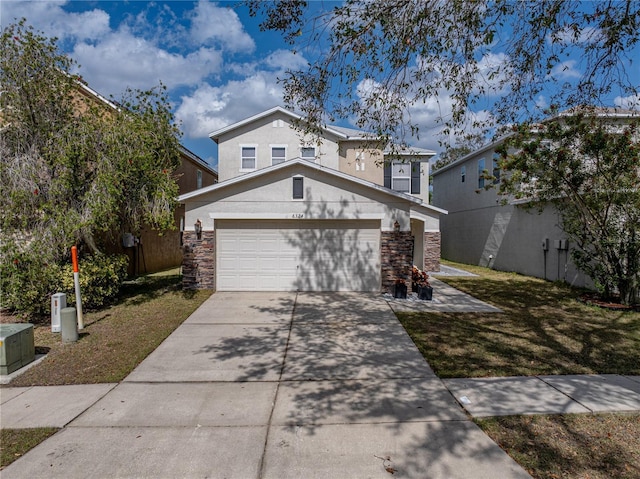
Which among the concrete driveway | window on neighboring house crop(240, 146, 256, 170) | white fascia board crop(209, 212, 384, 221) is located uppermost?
window on neighboring house crop(240, 146, 256, 170)

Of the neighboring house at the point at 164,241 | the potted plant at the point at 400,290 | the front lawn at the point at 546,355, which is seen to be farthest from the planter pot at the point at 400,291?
the neighboring house at the point at 164,241

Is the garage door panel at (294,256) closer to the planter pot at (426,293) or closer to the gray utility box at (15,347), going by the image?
the planter pot at (426,293)

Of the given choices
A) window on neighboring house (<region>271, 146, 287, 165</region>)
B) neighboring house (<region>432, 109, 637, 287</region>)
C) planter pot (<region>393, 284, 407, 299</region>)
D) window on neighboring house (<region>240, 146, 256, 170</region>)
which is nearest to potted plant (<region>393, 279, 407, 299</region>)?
planter pot (<region>393, 284, 407, 299</region>)

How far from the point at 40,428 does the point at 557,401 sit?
19.5 ft

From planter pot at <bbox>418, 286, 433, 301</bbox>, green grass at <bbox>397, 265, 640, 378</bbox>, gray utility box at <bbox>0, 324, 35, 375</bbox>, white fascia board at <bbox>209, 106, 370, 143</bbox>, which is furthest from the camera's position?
white fascia board at <bbox>209, 106, 370, 143</bbox>

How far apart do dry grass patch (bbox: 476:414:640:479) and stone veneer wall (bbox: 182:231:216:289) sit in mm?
9078

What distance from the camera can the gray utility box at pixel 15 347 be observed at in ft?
17.2

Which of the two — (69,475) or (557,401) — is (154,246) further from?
(557,401)

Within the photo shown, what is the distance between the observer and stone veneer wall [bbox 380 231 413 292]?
11.1 metres

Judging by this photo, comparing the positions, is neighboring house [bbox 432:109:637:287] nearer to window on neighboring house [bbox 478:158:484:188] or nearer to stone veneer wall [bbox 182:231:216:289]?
window on neighboring house [bbox 478:158:484:188]

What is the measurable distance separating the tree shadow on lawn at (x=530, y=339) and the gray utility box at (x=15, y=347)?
6379mm

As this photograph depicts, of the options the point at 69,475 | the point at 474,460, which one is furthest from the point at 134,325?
the point at 474,460

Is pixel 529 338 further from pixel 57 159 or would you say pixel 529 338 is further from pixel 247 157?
pixel 247 157

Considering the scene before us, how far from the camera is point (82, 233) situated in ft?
26.8
